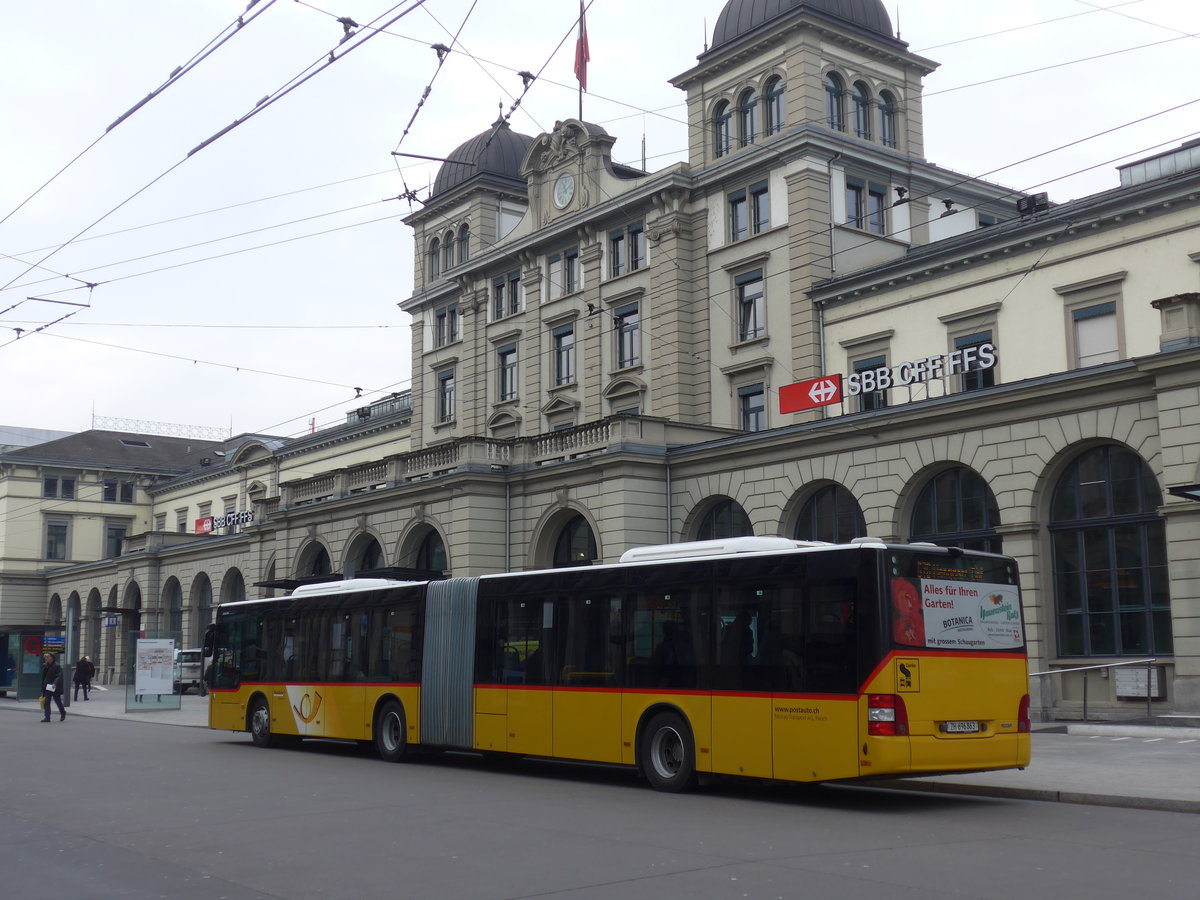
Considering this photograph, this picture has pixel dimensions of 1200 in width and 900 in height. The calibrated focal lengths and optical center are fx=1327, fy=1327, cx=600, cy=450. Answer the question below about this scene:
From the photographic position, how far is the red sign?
115ft

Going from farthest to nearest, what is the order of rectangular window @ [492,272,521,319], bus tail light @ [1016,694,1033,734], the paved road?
1. rectangular window @ [492,272,521,319]
2. bus tail light @ [1016,694,1033,734]
3. the paved road

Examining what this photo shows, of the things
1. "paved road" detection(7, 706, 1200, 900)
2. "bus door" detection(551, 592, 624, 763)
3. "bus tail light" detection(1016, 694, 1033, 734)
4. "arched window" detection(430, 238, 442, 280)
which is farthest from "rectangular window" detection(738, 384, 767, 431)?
"bus tail light" detection(1016, 694, 1033, 734)

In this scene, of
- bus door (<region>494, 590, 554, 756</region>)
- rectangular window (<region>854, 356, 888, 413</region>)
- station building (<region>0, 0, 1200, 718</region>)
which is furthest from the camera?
rectangular window (<region>854, 356, 888, 413</region>)

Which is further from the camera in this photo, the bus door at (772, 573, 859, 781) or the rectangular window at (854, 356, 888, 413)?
the rectangular window at (854, 356, 888, 413)

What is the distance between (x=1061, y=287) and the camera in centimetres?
3344

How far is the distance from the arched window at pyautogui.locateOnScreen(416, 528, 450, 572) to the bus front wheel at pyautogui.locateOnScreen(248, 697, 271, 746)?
56.5 feet

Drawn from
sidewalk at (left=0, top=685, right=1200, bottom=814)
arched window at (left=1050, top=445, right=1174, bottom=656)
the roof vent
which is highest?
the roof vent

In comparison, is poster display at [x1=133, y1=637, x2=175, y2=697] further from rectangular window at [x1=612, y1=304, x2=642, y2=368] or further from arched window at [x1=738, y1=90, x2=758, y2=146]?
arched window at [x1=738, y1=90, x2=758, y2=146]

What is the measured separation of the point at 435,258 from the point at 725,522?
25923mm

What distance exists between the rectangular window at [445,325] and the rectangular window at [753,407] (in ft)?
54.0

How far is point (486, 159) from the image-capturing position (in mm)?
55375

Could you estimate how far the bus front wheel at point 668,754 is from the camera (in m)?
16.8

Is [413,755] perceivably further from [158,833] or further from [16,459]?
[16,459]

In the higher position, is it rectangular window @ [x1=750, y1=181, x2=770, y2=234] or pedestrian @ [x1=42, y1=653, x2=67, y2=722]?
rectangular window @ [x1=750, y1=181, x2=770, y2=234]
